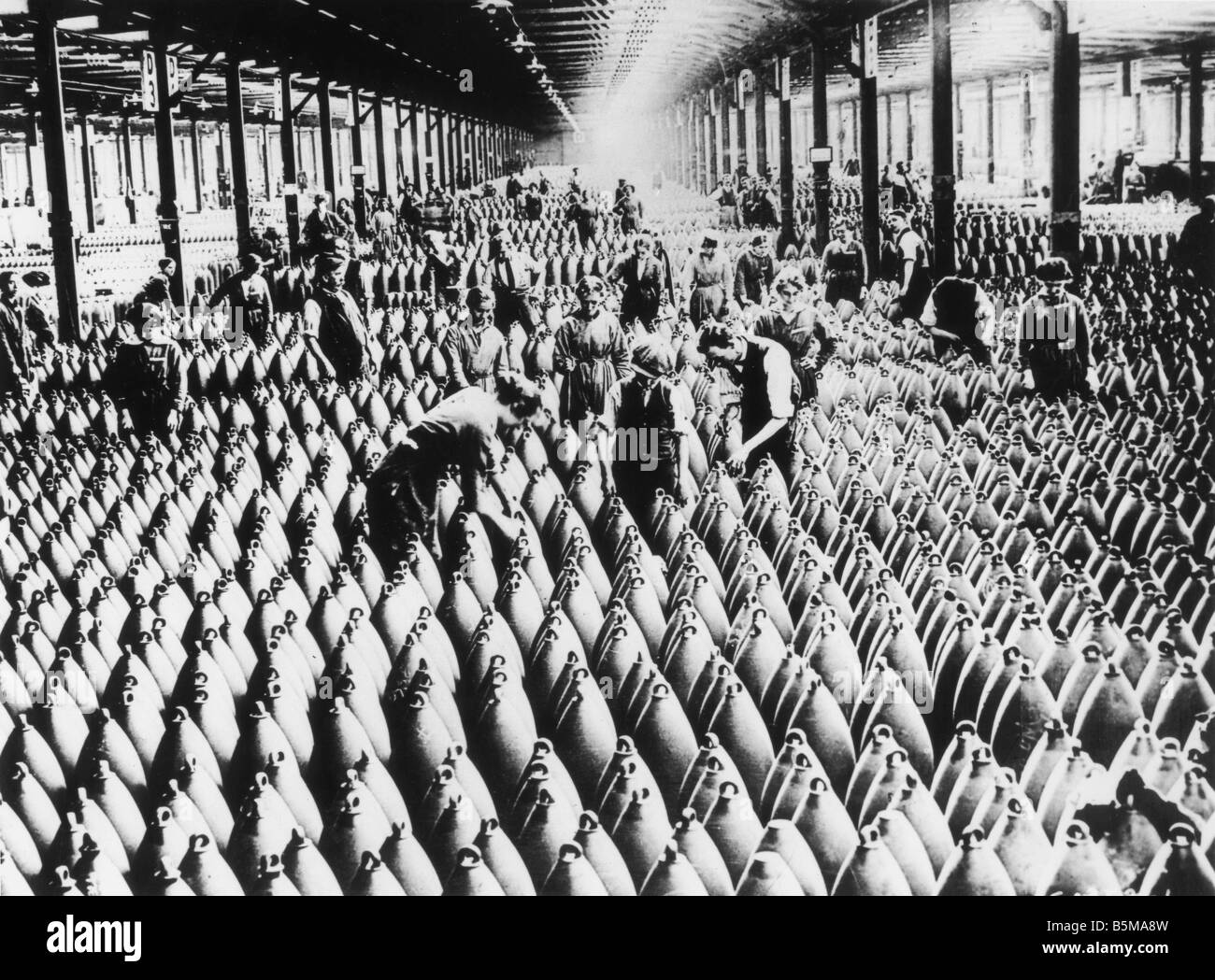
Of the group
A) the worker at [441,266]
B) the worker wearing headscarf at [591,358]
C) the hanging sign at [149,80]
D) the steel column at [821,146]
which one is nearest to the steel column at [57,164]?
the hanging sign at [149,80]

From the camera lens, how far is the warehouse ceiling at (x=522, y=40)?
10336 mm

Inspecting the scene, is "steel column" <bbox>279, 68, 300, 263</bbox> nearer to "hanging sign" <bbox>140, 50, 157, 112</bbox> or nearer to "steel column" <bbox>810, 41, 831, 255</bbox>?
"hanging sign" <bbox>140, 50, 157, 112</bbox>

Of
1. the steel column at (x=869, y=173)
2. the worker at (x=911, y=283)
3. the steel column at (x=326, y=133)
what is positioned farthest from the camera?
the steel column at (x=326, y=133)

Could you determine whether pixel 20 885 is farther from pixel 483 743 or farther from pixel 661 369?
pixel 661 369

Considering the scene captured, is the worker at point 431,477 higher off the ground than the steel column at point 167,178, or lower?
lower

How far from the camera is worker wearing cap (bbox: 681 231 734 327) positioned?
28.2 ft

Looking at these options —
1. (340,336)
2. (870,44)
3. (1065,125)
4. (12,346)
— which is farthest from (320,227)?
(1065,125)

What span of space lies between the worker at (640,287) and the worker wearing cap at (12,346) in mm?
3465

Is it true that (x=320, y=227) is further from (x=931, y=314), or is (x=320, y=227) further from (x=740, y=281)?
(x=931, y=314)

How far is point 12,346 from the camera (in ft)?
25.1

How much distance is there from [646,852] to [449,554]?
1.61m

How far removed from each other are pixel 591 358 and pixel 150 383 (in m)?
2.16

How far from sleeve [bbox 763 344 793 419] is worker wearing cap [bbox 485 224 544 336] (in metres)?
3.00

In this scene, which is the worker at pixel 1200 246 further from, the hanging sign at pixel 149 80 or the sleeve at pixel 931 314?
the hanging sign at pixel 149 80
